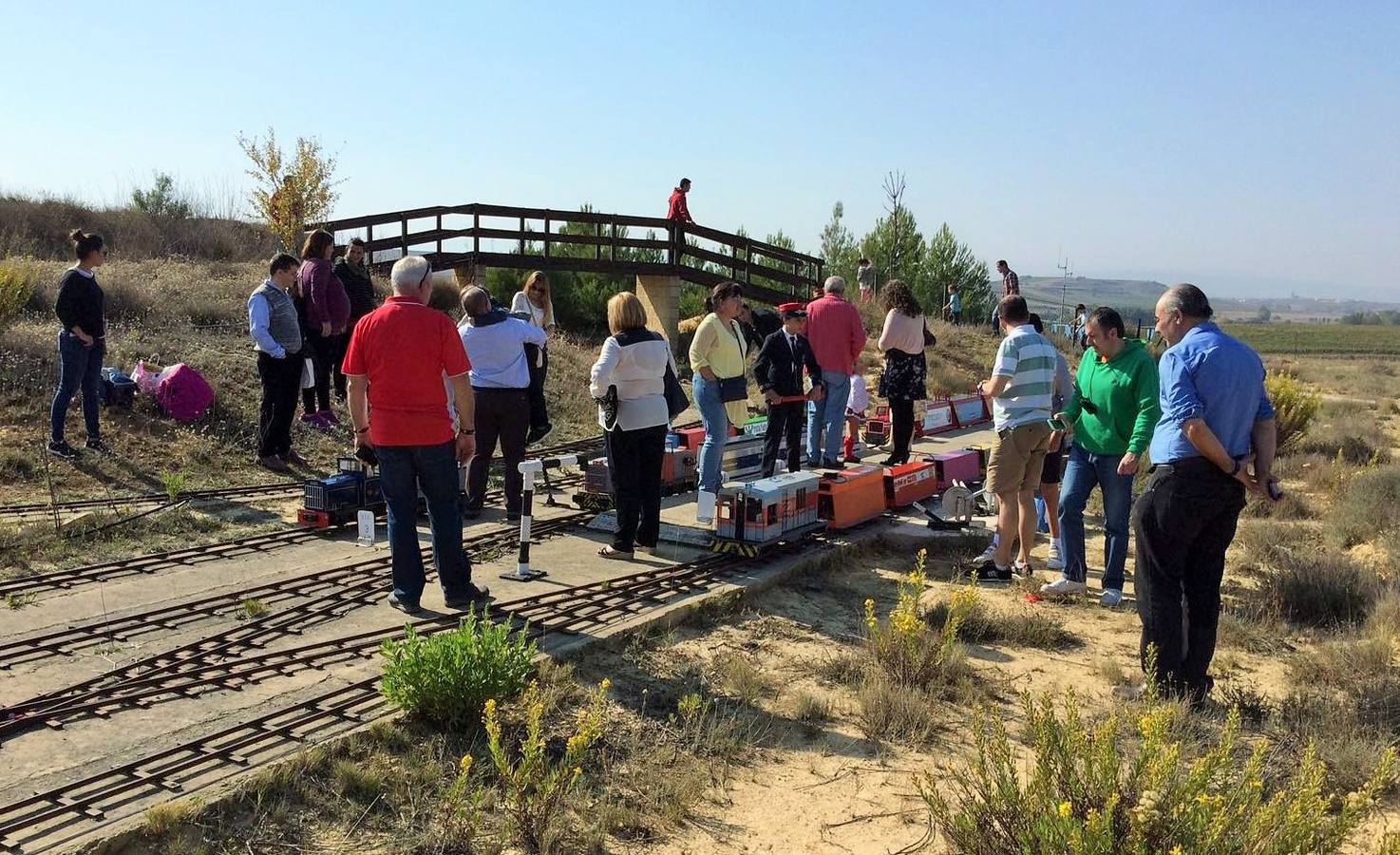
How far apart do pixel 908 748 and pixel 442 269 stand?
16.7 meters

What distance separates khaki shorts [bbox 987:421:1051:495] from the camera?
680 cm

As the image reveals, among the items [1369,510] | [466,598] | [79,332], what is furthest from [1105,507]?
[79,332]

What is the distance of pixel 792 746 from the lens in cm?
480

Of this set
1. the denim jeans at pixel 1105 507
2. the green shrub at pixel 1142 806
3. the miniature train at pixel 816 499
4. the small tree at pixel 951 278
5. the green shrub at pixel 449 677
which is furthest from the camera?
the small tree at pixel 951 278

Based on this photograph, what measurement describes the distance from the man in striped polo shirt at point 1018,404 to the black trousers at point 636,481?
215 cm

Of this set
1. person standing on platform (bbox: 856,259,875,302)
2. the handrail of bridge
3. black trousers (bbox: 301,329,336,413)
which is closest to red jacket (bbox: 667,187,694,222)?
the handrail of bridge

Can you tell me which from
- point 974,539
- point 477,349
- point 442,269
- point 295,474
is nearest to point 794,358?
point 974,539

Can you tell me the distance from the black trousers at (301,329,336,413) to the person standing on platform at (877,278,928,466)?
5.57 metres

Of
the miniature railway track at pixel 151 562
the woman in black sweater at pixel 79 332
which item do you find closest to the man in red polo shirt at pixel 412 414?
the miniature railway track at pixel 151 562

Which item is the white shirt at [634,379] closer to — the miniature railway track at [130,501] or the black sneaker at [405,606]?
the black sneaker at [405,606]

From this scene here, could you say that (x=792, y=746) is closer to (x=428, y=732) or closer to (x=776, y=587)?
(x=428, y=732)

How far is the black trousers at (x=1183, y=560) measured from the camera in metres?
4.80

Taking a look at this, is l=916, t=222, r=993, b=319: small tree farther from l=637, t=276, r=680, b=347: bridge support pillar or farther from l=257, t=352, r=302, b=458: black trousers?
l=257, t=352, r=302, b=458: black trousers

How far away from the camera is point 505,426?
25.5ft
